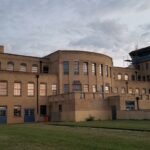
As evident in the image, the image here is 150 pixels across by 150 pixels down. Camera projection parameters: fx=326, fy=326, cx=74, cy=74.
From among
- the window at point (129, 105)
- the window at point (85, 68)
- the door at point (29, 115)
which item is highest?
the window at point (85, 68)

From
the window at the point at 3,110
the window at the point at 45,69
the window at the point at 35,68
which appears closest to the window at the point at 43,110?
the window at the point at 3,110

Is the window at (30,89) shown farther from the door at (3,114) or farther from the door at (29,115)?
the door at (3,114)

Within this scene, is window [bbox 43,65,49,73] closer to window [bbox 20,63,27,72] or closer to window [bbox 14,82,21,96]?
window [bbox 20,63,27,72]

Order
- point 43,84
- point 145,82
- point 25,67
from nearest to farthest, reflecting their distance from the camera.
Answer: point 43,84, point 25,67, point 145,82

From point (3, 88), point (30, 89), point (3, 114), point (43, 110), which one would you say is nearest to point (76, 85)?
point (43, 110)

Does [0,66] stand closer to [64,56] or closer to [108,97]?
[64,56]

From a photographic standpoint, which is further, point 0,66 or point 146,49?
point 146,49

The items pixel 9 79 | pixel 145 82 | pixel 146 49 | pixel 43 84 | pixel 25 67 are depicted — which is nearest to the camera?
pixel 9 79

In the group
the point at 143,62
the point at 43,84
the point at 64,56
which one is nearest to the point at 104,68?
the point at 64,56

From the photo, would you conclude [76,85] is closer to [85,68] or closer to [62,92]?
[62,92]

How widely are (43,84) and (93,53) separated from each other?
38.4 ft

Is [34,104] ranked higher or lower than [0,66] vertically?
lower

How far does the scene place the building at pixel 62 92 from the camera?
162 feet

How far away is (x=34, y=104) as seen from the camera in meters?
54.1
